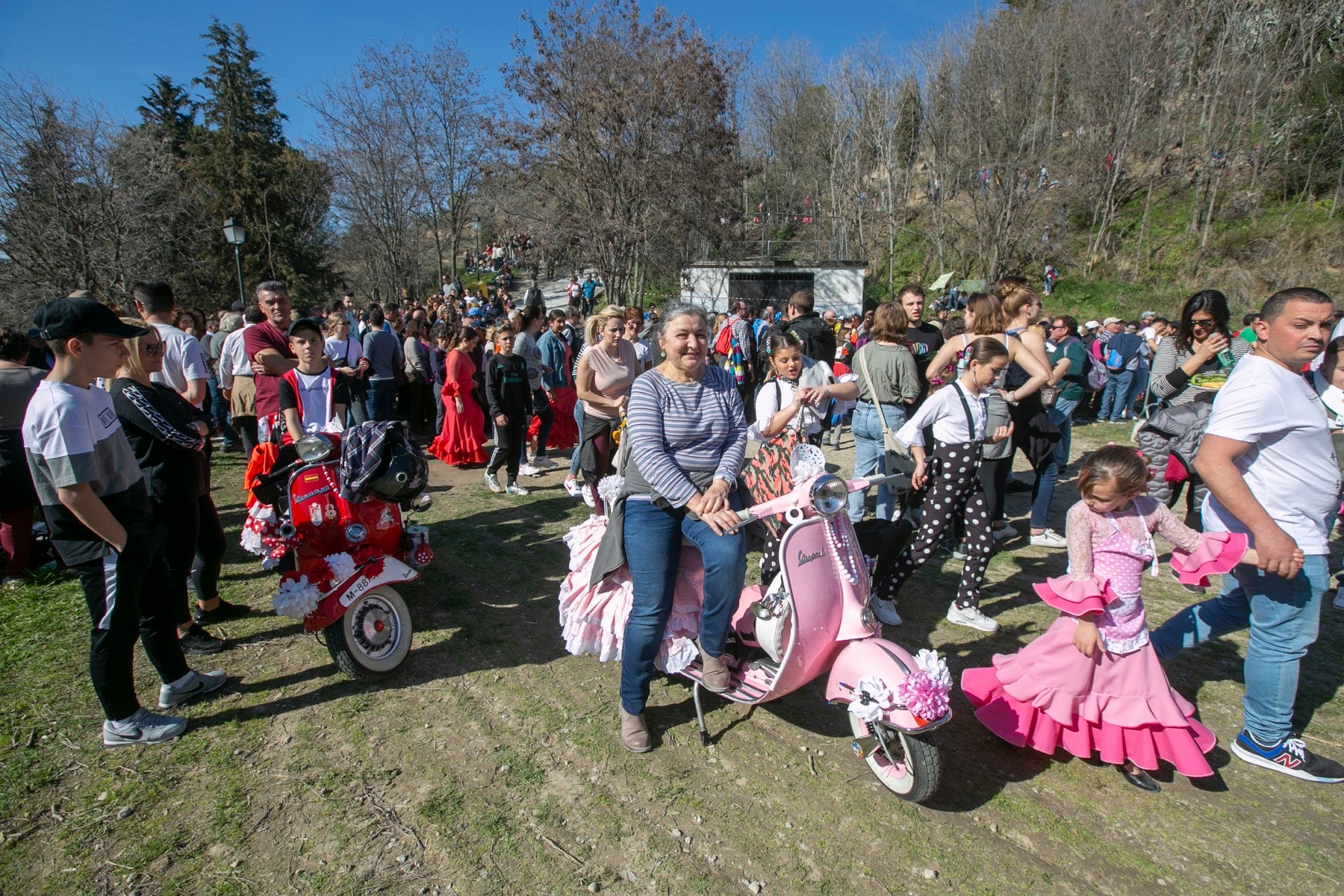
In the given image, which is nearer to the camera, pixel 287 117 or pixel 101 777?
pixel 101 777

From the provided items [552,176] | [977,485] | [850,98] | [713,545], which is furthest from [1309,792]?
[850,98]

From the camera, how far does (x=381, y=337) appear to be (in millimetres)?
8547

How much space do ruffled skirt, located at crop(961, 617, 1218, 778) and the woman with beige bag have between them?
2335mm

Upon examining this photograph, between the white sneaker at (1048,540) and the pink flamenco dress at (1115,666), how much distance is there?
2.82 meters

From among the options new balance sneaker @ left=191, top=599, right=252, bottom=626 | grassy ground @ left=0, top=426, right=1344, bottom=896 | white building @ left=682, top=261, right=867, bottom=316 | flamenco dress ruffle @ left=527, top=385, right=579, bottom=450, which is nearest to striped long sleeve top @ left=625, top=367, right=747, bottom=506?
grassy ground @ left=0, top=426, right=1344, bottom=896

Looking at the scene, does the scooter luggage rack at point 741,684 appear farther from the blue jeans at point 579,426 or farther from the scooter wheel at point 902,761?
the blue jeans at point 579,426

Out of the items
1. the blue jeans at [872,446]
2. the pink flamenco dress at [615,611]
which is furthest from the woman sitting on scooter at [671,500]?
the blue jeans at [872,446]

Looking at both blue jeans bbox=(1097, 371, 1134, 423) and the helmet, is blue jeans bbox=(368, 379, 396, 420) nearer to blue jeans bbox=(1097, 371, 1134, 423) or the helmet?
the helmet

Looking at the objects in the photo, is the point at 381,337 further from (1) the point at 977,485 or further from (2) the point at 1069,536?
(2) the point at 1069,536

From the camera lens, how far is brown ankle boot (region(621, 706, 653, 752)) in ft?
10.2

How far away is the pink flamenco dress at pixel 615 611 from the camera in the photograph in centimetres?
320

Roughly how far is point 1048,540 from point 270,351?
6.21 metres

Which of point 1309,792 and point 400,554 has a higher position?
point 400,554

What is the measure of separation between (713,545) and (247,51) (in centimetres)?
3660
